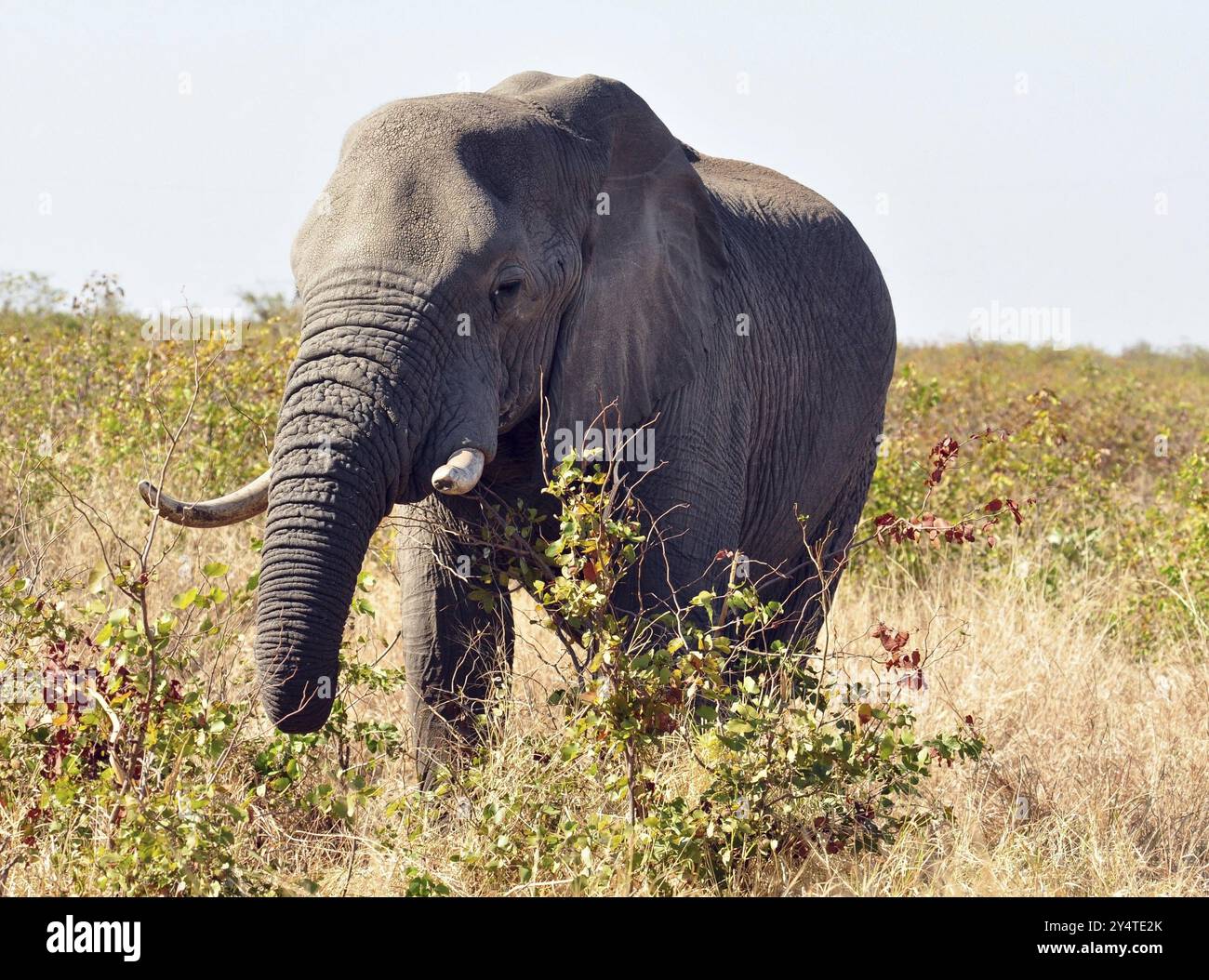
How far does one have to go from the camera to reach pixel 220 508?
16.9 feet

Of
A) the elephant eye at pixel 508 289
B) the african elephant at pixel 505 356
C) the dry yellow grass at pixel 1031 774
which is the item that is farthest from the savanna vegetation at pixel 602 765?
the elephant eye at pixel 508 289

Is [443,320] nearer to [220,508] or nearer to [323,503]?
[323,503]

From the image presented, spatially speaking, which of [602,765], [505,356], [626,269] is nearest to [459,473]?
[505,356]

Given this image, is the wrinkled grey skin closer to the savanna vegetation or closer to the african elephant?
the african elephant

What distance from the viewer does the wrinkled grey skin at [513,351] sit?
15.7ft

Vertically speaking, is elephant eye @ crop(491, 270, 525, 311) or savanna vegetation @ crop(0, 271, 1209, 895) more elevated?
elephant eye @ crop(491, 270, 525, 311)

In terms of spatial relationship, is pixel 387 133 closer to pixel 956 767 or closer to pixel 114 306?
pixel 956 767

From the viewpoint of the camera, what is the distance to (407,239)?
4996mm

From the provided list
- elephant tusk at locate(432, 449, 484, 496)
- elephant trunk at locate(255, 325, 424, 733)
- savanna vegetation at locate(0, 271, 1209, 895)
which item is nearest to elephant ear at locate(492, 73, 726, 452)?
savanna vegetation at locate(0, 271, 1209, 895)

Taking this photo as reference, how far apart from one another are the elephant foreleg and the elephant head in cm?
73

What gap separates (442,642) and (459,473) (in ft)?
4.56

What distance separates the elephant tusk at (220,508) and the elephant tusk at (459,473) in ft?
1.94

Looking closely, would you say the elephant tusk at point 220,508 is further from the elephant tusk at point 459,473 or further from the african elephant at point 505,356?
the elephant tusk at point 459,473

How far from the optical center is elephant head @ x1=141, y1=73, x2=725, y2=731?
4.74 metres
